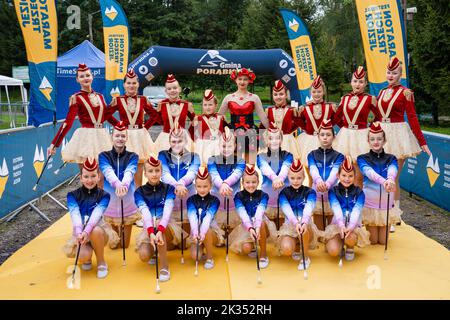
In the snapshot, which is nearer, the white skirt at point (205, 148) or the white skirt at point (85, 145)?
the white skirt at point (85, 145)

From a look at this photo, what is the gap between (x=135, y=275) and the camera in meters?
3.98

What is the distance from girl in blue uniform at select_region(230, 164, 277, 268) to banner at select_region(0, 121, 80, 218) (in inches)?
122

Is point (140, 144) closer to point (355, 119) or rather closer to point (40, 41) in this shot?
point (40, 41)

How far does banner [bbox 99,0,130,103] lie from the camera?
9.16 meters

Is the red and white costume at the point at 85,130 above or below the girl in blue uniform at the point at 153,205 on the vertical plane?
above

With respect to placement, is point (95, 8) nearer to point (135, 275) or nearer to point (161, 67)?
point (161, 67)

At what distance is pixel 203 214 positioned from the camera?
414 centimetres

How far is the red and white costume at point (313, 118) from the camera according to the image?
5250 mm

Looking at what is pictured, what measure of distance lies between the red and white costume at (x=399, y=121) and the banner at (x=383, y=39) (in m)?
0.95

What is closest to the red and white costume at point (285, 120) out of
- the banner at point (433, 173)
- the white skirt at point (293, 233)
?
the white skirt at point (293, 233)

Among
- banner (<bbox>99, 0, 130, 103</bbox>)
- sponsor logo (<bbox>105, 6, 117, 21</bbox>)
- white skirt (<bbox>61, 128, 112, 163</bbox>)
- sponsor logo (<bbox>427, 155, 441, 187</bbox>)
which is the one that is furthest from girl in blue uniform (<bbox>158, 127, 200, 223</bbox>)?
sponsor logo (<bbox>105, 6, 117, 21</bbox>)

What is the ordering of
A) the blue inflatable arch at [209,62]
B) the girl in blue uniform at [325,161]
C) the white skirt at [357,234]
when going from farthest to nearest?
the blue inflatable arch at [209,62]
the girl in blue uniform at [325,161]
the white skirt at [357,234]

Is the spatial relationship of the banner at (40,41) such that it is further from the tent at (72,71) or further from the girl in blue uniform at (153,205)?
the tent at (72,71)

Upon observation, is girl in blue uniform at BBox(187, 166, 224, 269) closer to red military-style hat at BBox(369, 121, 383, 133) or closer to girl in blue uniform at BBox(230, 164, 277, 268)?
girl in blue uniform at BBox(230, 164, 277, 268)
